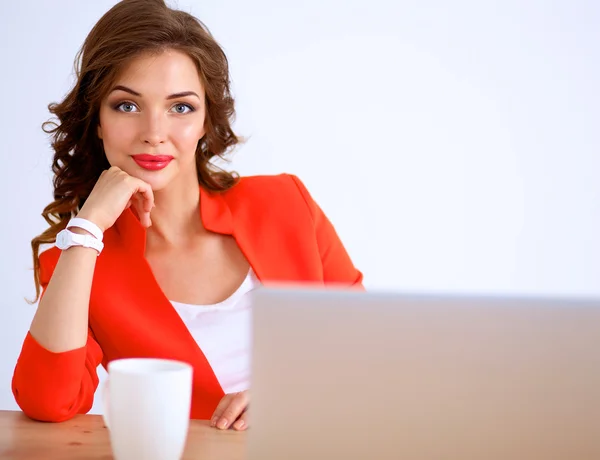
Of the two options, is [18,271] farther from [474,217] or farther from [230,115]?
[474,217]

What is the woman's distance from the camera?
68.0 inches

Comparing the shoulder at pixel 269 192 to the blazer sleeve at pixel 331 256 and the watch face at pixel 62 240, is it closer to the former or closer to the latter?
the blazer sleeve at pixel 331 256

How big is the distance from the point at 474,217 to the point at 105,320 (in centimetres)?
244

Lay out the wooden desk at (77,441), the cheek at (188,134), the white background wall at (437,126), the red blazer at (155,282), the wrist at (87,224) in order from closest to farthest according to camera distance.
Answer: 1. the wooden desk at (77,441)
2. the red blazer at (155,282)
3. the wrist at (87,224)
4. the cheek at (188,134)
5. the white background wall at (437,126)

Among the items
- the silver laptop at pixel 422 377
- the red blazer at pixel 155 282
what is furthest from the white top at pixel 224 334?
the silver laptop at pixel 422 377

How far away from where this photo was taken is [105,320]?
1.75 metres

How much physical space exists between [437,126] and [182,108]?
7.02ft

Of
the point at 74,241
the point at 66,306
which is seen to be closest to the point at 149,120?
the point at 74,241

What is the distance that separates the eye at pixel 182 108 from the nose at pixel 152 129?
7 cm

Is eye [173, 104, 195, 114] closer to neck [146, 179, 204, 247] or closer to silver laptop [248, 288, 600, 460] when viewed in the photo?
neck [146, 179, 204, 247]

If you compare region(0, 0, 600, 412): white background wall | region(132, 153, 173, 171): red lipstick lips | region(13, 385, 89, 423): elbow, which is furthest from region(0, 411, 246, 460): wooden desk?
region(0, 0, 600, 412): white background wall

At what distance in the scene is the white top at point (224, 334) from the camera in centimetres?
Result: 185

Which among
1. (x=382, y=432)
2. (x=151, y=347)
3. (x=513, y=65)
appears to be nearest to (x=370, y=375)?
(x=382, y=432)

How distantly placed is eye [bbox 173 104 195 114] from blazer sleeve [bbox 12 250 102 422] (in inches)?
25.8
